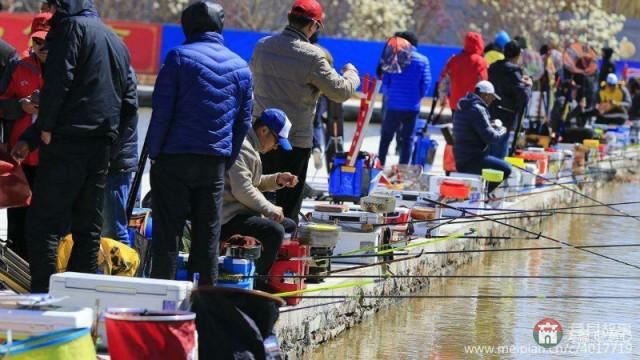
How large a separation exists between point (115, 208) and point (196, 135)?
4.64 ft

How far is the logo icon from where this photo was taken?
9914 millimetres

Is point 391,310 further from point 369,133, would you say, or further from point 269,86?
point 369,133

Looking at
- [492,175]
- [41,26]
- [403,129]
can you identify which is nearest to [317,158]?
[403,129]

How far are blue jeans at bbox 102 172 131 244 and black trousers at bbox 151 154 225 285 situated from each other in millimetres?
1007

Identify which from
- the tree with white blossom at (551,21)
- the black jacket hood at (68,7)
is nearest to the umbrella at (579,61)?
the black jacket hood at (68,7)

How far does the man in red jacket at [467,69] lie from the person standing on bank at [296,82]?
6750 millimetres

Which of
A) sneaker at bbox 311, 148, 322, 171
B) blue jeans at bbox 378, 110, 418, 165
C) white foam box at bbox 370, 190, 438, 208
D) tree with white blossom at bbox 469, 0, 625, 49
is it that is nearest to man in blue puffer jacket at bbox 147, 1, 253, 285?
white foam box at bbox 370, 190, 438, 208

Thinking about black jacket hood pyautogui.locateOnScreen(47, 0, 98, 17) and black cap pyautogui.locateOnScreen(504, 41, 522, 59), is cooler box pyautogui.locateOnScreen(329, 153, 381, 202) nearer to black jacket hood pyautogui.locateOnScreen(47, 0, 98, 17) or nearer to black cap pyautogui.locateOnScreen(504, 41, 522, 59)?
black cap pyautogui.locateOnScreen(504, 41, 522, 59)

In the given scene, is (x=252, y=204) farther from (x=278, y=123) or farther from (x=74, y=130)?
(x=74, y=130)

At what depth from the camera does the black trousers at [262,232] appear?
8555mm

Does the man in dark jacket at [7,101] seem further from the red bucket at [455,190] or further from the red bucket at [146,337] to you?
the red bucket at [455,190]

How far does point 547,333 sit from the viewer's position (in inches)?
399

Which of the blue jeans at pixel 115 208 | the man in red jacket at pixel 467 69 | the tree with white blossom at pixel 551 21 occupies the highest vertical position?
the tree with white blossom at pixel 551 21

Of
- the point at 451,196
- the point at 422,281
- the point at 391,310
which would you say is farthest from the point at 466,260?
the point at 391,310
